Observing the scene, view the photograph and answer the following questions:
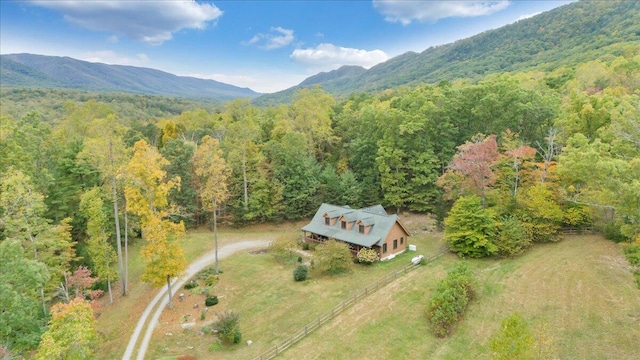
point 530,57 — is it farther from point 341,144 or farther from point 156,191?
point 156,191

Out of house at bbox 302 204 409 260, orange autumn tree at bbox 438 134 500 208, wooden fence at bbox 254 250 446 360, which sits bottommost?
wooden fence at bbox 254 250 446 360

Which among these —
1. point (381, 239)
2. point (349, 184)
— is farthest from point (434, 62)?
point (381, 239)

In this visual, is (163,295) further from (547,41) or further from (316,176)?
(547,41)

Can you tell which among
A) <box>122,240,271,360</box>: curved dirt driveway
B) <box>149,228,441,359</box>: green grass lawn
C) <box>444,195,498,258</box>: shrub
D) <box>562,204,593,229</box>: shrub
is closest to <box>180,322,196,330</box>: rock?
<box>149,228,441,359</box>: green grass lawn

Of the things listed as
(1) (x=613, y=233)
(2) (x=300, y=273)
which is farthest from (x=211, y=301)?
(1) (x=613, y=233)

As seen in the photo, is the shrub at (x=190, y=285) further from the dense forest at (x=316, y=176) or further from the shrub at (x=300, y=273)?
the shrub at (x=300, y=273)

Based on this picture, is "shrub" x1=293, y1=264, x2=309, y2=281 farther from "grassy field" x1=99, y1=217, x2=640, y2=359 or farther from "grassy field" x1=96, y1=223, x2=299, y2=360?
"grassy field" x1=96, y1=223, x2=299, y2=360
